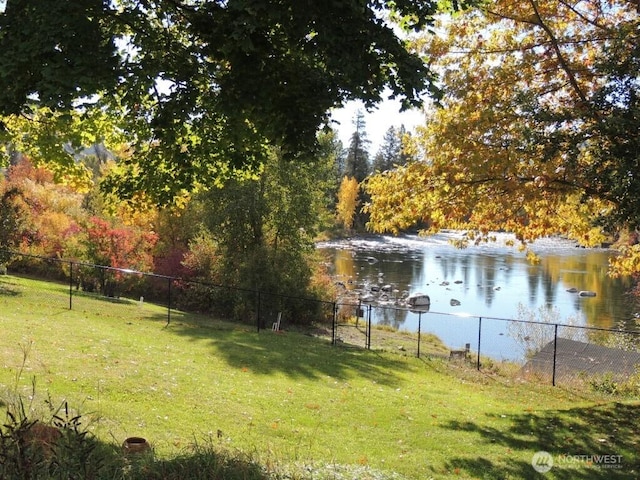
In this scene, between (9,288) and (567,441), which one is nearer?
(567,441)

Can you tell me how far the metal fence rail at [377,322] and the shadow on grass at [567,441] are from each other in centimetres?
668

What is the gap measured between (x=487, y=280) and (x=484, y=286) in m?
3.06

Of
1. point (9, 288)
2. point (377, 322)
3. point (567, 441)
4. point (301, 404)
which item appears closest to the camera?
point (567, 441)

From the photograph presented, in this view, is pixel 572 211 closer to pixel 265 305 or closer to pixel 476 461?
pixel 476 461

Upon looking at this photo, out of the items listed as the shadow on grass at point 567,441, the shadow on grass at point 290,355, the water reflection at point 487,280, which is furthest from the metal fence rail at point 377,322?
the shadow on grass at point 567,441

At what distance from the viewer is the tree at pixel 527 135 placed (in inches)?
296

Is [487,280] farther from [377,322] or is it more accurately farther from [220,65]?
[220,65]

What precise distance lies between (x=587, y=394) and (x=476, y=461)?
7758 mm

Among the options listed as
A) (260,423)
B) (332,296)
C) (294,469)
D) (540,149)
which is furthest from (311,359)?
(332,296)

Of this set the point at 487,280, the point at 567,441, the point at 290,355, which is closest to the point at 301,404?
the point at 567,441

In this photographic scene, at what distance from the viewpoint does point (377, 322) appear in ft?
94.8

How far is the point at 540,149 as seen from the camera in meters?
8.05

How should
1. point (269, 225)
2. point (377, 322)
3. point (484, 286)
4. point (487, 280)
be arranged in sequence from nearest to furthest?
point (269, 225) < point (377, 322) < point (484, 286) < point (487, 280)

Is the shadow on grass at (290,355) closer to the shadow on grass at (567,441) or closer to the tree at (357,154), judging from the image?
the shadow on grass at (567,441)
